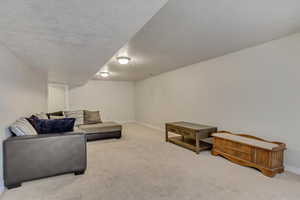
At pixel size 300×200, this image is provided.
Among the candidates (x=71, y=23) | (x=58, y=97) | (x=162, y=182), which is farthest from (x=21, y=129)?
(x=58, y=97)

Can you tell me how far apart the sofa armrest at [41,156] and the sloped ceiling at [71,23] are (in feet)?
4.12

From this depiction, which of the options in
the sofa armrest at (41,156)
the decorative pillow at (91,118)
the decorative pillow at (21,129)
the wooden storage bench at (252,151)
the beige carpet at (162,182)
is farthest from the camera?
the decorative pillow at (91,118)

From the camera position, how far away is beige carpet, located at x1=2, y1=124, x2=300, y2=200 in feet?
6.34

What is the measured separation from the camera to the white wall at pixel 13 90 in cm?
213

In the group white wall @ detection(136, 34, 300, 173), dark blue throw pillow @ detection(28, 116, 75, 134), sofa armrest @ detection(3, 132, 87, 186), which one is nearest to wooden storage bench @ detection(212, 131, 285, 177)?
white wall @ detection(136, 34, 300, 173)

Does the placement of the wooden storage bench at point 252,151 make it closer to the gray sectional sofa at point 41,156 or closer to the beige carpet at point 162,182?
the beige carpet at point 162,182

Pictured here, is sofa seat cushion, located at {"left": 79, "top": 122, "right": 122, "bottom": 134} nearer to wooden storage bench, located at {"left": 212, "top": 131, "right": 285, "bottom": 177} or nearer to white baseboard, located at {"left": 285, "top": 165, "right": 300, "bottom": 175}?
wooden storage bench, located at {"left": 212, "top": 131, "right": 285, "bottom": 177}

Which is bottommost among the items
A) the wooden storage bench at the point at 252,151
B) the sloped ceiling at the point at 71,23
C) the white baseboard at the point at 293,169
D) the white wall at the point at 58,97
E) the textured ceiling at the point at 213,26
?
the white baseboard at the point at 293,169

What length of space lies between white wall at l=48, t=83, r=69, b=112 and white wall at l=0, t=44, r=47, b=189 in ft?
12.0

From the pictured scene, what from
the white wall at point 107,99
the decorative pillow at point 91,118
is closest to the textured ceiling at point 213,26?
the decorative pillow at point 91,118

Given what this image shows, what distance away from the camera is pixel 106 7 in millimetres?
1264

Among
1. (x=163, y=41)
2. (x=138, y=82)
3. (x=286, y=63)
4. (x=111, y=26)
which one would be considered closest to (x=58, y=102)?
(x=138, y=82)

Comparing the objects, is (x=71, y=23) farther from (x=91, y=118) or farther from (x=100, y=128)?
(x=91, y=118)

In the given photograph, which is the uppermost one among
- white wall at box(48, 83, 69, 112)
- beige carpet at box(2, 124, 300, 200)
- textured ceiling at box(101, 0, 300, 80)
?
textured ceiling at box(101, 0, 300, 80)
